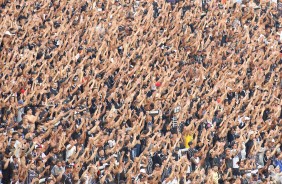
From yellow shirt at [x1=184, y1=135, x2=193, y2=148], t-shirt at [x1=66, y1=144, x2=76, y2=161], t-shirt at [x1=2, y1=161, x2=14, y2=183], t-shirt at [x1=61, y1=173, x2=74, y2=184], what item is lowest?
yellow shirt at [x1=184, y1=135, x2=193, y2=148]

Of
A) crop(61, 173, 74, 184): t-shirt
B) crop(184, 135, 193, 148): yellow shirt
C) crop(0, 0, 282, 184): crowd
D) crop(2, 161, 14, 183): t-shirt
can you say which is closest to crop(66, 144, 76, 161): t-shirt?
crop(0, 0, 282, 184): crowd

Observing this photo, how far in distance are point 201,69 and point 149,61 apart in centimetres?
178

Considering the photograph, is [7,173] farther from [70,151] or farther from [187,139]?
[187,139]

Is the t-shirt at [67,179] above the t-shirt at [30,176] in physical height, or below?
below

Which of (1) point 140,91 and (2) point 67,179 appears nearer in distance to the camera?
(2) point 67,179

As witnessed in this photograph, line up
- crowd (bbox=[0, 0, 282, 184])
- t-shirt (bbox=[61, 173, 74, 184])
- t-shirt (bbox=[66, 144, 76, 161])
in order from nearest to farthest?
t-shirt (bbox=[61, 173, 74, 184])
crowd (bbox=[0, 0, 282, 184])
t-shirt (bbox=[66, 144, 76, 161])

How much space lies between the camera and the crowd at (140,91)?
30.0 meters

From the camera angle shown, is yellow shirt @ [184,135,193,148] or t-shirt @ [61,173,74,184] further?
yellow shirt @ [184,135,193,148]

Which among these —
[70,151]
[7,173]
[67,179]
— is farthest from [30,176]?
[70,151]

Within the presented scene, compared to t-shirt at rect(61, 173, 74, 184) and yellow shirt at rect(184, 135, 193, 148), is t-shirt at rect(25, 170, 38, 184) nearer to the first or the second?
t-shirt at rect(61, 173, 74, 184)

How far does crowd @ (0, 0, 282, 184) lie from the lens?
30047 mm

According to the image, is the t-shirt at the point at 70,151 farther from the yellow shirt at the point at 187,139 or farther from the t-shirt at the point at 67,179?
the yellow shirt at the point at 187,139

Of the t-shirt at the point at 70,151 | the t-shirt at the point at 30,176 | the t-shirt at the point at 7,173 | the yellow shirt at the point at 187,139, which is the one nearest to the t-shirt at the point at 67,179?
the t-shirt at the point at 30,176

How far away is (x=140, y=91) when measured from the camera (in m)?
35.6
